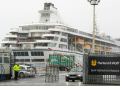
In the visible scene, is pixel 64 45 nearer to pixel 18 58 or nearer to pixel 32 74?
pixel 18 58

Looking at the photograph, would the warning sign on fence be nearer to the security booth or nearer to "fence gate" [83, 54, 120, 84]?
"fence gate" [83, 54, 120, 84]

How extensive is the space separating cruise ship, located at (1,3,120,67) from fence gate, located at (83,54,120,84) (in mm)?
34220

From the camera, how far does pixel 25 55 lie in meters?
55.0

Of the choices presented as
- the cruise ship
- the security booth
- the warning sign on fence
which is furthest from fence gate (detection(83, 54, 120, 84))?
the cruise ship

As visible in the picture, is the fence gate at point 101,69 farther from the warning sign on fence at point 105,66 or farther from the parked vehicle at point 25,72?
the parked vehicle at point 25,72

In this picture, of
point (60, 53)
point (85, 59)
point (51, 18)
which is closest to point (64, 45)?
point (60, 53)

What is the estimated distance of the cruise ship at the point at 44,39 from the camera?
54.5 m

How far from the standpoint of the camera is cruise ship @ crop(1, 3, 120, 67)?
5453 cm

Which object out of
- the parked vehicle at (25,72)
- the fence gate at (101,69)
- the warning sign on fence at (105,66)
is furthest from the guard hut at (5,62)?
the warning sign on fence at (105,66)

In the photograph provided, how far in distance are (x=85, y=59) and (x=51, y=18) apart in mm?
44958

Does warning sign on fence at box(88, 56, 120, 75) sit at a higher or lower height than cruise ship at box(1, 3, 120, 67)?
lower

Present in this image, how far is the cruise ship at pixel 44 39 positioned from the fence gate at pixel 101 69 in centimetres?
3422

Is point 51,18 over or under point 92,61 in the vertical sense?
over

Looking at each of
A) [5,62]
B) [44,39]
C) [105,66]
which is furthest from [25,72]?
[44,39]
